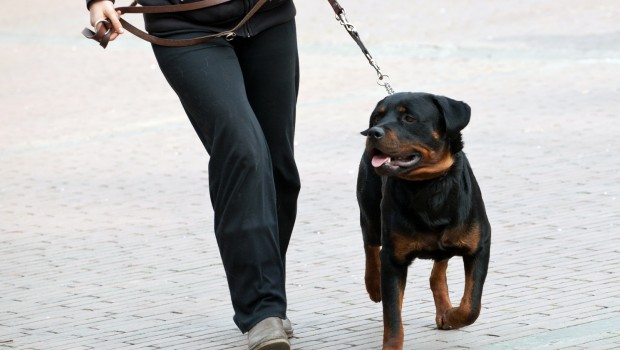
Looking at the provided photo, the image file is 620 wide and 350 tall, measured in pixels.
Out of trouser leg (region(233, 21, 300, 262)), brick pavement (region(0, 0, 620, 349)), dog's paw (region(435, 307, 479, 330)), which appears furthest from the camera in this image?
brick pavement (region(0, 0, 620, 349))

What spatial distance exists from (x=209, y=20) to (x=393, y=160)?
951 mm

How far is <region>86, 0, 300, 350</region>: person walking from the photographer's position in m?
4.67

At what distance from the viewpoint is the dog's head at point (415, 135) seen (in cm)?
436

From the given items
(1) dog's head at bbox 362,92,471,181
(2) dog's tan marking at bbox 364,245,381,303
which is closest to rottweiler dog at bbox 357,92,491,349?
(1) dog's head at bbox 362,92,471,181

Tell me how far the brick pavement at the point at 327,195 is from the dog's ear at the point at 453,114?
2.94ft

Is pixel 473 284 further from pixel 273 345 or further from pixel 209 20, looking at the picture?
pixel 209 20

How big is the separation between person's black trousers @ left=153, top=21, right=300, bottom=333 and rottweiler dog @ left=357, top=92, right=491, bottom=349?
0.43 metres

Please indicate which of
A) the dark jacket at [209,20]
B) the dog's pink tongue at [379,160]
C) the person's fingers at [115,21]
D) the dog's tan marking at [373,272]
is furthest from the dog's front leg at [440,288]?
the person's fingers at [115,21]

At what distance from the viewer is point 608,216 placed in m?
7.09

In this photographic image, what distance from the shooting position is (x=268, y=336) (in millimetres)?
4652

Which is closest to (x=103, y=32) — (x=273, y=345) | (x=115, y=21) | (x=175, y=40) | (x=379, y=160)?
(x=115, y=21)

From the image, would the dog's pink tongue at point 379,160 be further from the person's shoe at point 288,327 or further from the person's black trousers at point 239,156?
the person's shoe at point 288,327

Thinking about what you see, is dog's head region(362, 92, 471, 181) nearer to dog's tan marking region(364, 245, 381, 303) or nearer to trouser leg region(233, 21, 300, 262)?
trouser leg region(233, 21, 300, 262)

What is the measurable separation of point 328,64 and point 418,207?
10.9 m
